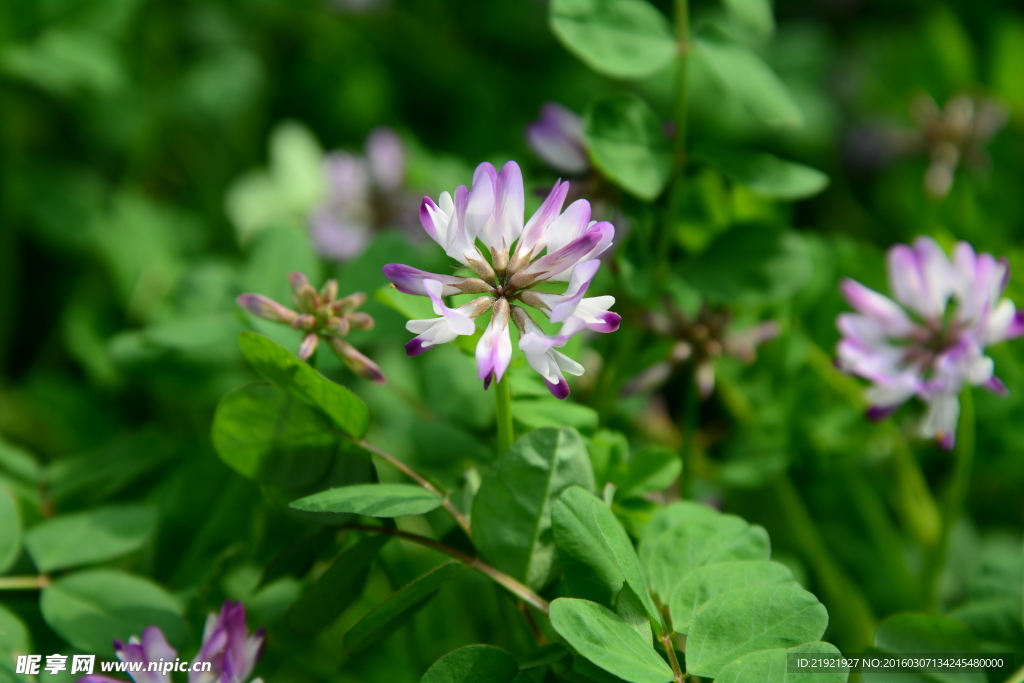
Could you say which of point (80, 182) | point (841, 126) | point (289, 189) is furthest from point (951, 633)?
point (80, 182)

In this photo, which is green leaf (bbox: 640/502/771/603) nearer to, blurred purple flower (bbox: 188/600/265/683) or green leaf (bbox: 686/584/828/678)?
green leaf (bbox: 686/584/828/678)

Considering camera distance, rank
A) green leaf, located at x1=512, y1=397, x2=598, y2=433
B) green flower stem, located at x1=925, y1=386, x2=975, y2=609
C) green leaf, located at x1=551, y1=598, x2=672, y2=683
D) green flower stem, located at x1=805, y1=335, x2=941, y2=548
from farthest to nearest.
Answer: green flower stem, located at x1=805, y1=335, x2=941, y2=548 < green flower stem, located at x1=925, y1=386, x2=975, y2=609 < green leaf, located at x1=512, y1=397, x2=598, y2=433 < green leaf, located at x1=551, y1=598, x2=672, y2=683

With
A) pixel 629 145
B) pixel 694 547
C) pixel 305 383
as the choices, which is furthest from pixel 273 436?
pixel 629 145

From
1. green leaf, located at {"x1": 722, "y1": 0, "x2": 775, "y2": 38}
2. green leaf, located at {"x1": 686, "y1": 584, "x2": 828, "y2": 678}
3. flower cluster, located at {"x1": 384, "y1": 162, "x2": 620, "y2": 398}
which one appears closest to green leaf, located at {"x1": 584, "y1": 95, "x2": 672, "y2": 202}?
green leaf, located at {"x1": 722, "y1": 0, "x2": 775, "y2": 38}

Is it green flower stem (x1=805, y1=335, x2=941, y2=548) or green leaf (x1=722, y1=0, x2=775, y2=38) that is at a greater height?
green leaf (x1=722, y1=0, x2=775, y2=38)

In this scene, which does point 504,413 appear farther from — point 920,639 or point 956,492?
point 956,492

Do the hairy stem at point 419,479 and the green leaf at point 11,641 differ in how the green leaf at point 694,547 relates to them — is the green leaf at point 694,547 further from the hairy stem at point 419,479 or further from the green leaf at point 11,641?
the green leaf at point 11,641
